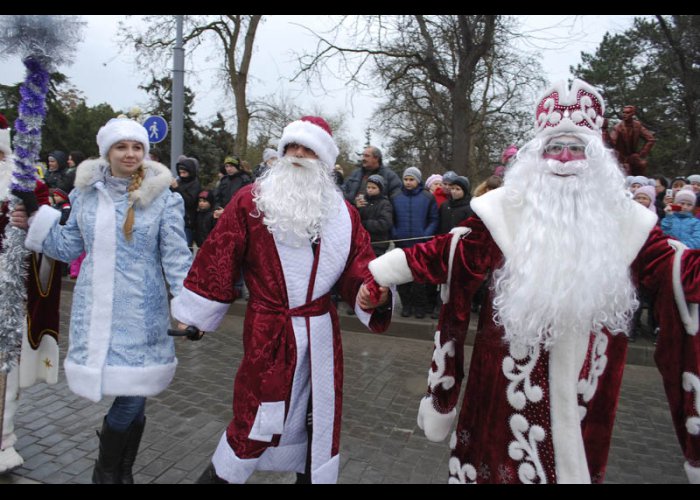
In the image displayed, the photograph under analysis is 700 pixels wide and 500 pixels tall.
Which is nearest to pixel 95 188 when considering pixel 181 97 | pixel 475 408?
pixel 475 408

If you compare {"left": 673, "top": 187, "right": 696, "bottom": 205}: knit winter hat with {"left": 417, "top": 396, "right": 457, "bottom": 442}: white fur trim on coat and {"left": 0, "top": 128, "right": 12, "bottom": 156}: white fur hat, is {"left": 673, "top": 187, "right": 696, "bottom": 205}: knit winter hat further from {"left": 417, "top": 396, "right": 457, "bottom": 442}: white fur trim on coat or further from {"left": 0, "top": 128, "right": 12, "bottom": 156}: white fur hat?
{"left": 0, "top": 128, "right": 12, "bottom": 156}: white fur hat

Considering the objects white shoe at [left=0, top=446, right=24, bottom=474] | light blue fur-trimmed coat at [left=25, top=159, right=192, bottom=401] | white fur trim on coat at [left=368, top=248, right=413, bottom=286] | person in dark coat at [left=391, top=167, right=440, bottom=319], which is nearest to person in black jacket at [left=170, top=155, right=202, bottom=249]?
person in dark coat at [left=391, top=167, right=440, bottom=319]

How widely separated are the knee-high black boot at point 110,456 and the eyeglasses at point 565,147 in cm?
249

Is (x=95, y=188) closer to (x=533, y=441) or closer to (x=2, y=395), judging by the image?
(x=2, y=395)

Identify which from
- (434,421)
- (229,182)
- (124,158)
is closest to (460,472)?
(434,421)

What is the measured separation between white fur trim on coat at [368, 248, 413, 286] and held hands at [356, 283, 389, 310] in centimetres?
8

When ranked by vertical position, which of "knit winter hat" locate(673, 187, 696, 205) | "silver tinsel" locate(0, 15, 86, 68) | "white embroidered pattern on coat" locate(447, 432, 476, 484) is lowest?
"white embroidered pattern on coat" locate(447, 432, 476, 484)

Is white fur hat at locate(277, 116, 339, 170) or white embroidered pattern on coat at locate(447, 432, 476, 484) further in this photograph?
white fur hat at locate(277, 116, 339, 170)

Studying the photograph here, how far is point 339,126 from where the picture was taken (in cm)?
3488

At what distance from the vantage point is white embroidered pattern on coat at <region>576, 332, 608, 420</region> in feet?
6.64

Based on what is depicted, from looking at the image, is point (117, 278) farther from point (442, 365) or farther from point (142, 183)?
point (442, 365)

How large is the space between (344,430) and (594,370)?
87.8 inches

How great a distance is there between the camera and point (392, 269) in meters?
2.29

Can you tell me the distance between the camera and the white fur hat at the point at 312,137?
2680mm
